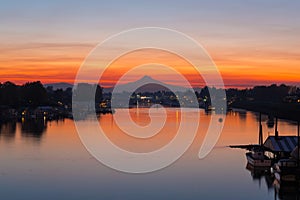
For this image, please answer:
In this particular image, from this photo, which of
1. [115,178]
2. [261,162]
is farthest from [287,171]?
[115,178]

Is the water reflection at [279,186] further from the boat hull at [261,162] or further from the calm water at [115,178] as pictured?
the boat hull at [261,162]

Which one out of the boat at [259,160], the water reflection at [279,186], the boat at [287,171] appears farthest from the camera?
the boat at [259,160]

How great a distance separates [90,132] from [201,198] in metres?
12.3

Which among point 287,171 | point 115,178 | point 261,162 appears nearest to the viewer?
point 287,171

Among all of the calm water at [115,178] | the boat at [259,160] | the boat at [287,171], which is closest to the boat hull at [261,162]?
the boat at [259,160]

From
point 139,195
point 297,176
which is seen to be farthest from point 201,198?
point 297,176

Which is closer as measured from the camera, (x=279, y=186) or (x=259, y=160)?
(x=279, y=186)

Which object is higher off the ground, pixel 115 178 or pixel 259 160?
pixel 259 160

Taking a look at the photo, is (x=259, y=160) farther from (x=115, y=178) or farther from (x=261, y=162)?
(x=115, y=178)

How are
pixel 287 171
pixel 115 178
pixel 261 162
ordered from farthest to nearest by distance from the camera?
pixel 261 162 < pixel 115 178 < pixel 287 171

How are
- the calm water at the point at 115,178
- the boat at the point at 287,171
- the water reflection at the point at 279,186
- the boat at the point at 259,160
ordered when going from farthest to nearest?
the boat at the point at 259,160 < the boat at the point at 287,171 < the calm water at the point at 115,178 < the water reflection at the point at 279,186

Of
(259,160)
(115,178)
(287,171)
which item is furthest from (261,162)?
(115,178)

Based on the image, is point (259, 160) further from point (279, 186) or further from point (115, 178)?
point (115, 178)

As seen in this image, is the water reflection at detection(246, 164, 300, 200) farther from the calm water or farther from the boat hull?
the boat hull
